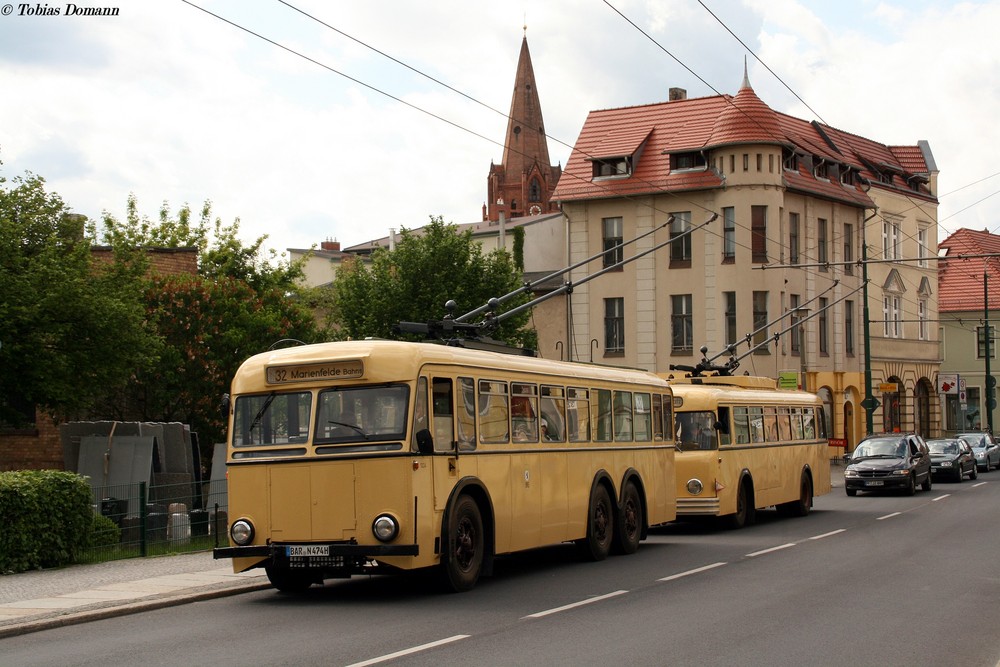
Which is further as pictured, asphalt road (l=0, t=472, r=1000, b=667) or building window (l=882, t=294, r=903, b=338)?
building window (l=882, t=294, r=903, b=338)

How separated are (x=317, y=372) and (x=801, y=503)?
682 inches

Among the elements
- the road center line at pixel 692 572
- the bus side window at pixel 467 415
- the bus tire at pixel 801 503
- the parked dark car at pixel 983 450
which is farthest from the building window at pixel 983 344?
the bus side window at pixel 467 415

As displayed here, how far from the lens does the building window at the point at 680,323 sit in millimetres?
55031

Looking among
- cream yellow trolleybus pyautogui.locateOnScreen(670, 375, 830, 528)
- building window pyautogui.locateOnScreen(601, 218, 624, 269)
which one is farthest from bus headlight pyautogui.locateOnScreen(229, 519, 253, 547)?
building window pyautogui.locateOnScreen(601, 218, 624, 269)

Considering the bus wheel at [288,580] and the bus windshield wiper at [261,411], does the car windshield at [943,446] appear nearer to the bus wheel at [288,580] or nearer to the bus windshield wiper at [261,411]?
the bus wheel at [288,580]

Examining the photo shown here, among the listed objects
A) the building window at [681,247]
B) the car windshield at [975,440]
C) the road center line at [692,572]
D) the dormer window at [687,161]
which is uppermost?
the dormer window at [687,161]

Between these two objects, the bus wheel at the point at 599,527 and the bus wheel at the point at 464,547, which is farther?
the bus wheel at the point at 599,527

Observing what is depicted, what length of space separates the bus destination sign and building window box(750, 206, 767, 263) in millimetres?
41788

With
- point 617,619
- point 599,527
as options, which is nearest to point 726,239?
point 599,527

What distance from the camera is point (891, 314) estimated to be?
6600 centimetres

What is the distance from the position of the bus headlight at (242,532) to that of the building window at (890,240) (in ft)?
181

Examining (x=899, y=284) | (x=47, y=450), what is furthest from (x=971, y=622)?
(x=899, y=284)

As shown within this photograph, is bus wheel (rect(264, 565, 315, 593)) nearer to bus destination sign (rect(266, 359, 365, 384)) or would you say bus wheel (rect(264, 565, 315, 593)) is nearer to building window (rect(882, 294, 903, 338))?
bus destination sign (rect(266, 359, 365, 384))

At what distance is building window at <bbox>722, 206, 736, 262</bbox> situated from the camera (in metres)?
54.3
